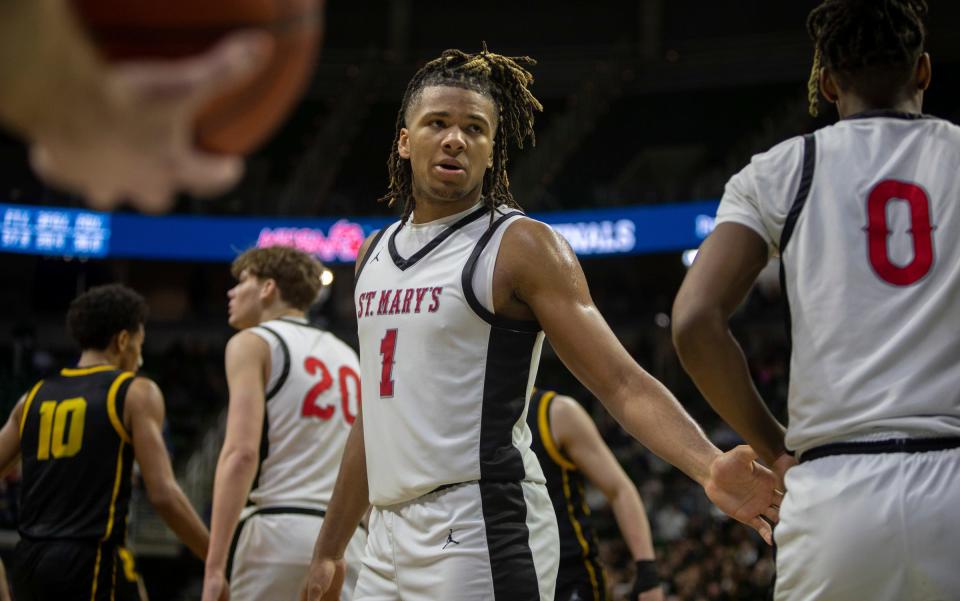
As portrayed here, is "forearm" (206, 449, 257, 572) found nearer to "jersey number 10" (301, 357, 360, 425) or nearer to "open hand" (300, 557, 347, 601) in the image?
"jersey number 10" (301, 357, 360, 425)

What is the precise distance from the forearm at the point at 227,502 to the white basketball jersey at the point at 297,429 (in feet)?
0.78

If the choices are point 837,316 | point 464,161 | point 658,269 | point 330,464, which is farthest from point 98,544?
point 658,269

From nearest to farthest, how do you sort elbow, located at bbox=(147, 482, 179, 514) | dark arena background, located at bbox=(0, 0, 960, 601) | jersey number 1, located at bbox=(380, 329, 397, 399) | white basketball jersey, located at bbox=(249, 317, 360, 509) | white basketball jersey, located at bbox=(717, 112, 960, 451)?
white basketball jersey, located at bbox=(717, 112, 960, 451) → jersey number 1, located at bbox=(380, 329, 397, 399) → white basketball jersey, located at bbox=(249, 317, 360, 509) → elbow, located at bbox=(147, 482, 179, 514) → dark arena background, located at bbox=(0, 0, 960, 601)

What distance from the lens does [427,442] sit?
2.82m

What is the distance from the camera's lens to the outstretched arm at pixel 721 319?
7.63ft

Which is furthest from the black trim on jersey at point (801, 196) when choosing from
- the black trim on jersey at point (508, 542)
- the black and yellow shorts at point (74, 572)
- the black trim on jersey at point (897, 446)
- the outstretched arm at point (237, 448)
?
the black and yellow shorts at point (74, 572)

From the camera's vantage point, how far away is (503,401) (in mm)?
2857

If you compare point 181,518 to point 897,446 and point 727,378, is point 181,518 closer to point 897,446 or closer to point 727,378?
point 727,378

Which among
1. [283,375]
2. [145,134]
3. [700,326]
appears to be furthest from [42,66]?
[283,375]

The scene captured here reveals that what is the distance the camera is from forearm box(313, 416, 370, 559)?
3.17 m

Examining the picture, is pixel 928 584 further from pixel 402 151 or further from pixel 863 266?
pixel 402 151

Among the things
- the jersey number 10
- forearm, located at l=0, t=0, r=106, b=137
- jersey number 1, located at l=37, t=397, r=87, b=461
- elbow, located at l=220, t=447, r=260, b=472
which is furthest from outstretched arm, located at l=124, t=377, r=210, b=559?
forearm, located at l=0, t=0, r=106, b=137

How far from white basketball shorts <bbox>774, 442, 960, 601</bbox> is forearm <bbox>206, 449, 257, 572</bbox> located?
2.45 metres

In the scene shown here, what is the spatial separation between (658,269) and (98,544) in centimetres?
1845
